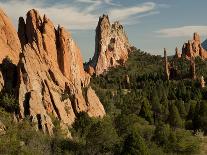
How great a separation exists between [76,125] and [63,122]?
3110mm

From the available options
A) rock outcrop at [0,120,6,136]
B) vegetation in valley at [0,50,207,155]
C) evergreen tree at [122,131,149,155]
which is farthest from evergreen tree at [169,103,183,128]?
rock outcrop at [0,120,6,136]

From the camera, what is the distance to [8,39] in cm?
9025

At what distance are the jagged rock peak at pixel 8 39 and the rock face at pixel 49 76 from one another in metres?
3.42

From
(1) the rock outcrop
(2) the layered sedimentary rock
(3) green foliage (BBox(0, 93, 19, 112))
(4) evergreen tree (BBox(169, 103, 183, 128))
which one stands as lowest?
(4) evergreen tree (BBox(169, 103, 183, 128))

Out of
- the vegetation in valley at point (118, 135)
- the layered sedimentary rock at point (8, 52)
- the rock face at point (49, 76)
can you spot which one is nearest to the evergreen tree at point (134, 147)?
the vegetation in valley at point (118, 135)

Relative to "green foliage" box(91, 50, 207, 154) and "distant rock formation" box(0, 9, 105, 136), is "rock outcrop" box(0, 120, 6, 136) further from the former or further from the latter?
"green foliage" box(91, 50, 207, 154)

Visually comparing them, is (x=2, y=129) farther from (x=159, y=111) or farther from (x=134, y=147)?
(x=159, y=111)

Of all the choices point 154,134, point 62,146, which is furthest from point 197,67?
point 62,146

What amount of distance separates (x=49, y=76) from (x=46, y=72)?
1171mm

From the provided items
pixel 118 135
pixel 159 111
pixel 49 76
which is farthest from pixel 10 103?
pixel 159 111

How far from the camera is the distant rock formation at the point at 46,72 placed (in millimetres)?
72750

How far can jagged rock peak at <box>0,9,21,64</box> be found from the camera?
87375 mm

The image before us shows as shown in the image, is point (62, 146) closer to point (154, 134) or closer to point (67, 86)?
point (154, 134)

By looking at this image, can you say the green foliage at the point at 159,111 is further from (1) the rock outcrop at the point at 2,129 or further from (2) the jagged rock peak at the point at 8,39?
(2) the jagged rock peak at the point at 8,39
